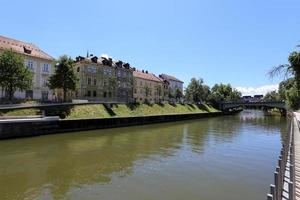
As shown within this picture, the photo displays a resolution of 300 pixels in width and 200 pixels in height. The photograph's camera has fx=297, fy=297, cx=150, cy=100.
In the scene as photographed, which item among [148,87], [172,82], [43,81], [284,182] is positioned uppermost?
[172,82]

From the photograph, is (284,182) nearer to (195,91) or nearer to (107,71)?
(107,71)

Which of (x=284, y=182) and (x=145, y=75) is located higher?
(x=145, y=75)

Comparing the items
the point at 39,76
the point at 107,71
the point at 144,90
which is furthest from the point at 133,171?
the point at 144,90

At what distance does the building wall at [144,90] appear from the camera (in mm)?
96606

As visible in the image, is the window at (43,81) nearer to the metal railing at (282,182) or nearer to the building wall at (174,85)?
the metal railing at (282,182)

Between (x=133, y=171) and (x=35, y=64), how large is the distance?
45828 mm

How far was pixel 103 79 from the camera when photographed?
79438 millimetres

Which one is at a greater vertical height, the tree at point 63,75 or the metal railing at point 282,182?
the tree at point 63,75

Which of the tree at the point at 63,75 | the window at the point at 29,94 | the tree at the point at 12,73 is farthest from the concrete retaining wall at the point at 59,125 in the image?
the window at the point at 29,94

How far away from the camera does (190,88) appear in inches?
4215

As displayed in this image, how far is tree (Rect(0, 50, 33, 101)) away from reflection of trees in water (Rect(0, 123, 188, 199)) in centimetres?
1542

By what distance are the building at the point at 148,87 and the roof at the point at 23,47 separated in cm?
3910

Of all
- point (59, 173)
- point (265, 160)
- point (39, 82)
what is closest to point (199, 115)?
point (39, 82)

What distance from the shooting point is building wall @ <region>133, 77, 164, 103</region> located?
96.6 m
